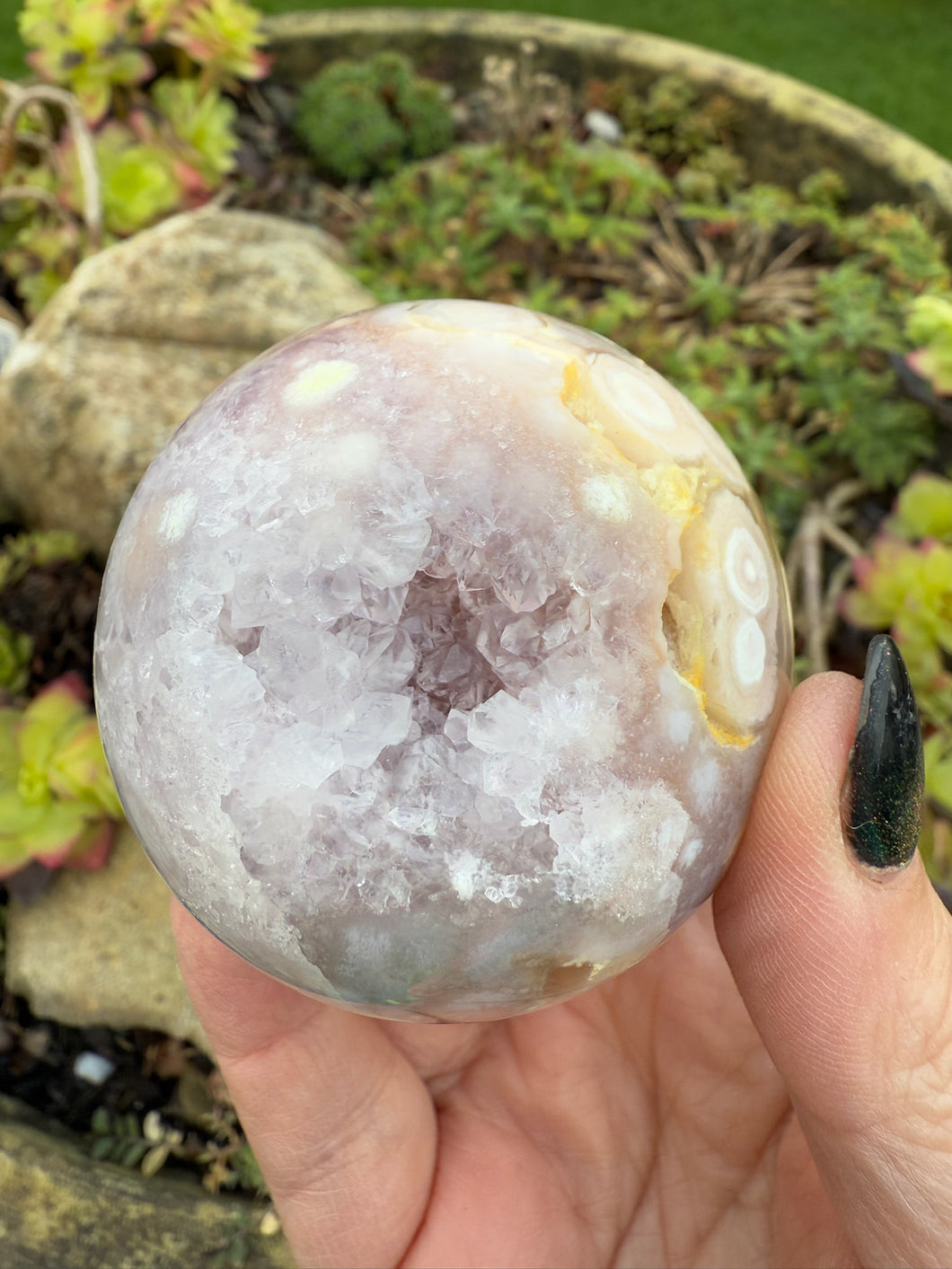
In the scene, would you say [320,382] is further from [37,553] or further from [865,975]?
[37,553]

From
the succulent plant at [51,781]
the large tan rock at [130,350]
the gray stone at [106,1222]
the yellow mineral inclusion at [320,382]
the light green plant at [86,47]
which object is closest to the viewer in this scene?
the yellow mineral inclusion at [320,382]

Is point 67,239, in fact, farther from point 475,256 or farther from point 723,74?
point 723,74

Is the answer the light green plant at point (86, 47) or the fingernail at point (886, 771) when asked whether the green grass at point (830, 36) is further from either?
the fingernail at point (886, 771)

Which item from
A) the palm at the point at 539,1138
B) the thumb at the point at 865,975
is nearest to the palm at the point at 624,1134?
A: the palm at the point at 539,1138

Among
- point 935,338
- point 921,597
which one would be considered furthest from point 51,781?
point 935,338

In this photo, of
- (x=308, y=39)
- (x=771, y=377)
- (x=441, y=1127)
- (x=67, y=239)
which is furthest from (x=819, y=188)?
(x=441, y=1127)

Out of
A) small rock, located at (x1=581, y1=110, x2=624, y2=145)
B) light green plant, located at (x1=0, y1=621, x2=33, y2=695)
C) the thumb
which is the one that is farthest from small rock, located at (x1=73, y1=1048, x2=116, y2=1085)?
small rock, located at (x1=581, y1=110, x2=624, y2=145)
